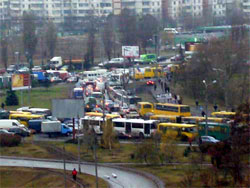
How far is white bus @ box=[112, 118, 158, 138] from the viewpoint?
6.41m

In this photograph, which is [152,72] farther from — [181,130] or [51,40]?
[181,130]

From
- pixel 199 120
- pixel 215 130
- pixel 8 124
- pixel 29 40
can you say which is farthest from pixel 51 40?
pixel 215 130

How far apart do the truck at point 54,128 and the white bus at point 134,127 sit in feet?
1.61

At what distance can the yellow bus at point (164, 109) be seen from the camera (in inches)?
289

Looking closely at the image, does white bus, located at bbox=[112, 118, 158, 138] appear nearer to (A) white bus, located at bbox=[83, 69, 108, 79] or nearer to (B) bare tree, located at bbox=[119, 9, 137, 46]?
(A) white bus, located at bbox=[83, 69, 108, 79]

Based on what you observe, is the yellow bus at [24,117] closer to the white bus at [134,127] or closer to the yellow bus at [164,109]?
the white bus at [134,127]

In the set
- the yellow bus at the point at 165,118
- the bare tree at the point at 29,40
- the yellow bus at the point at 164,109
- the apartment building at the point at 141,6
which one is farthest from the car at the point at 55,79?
the apartment building at the point at 141,6

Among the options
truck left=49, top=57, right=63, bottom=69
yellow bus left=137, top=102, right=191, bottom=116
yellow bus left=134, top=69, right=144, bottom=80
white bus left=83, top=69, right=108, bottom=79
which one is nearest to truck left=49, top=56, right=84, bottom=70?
truck left=49, top=57, right=63, bottom=69

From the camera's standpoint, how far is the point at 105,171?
4.89 m

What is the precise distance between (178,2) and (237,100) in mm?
13696

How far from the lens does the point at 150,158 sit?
16.4 ft

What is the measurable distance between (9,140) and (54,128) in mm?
608

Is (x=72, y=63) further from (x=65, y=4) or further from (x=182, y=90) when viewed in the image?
(x=65, y=4)

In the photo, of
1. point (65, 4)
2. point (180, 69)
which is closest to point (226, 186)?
point (180, 69)
